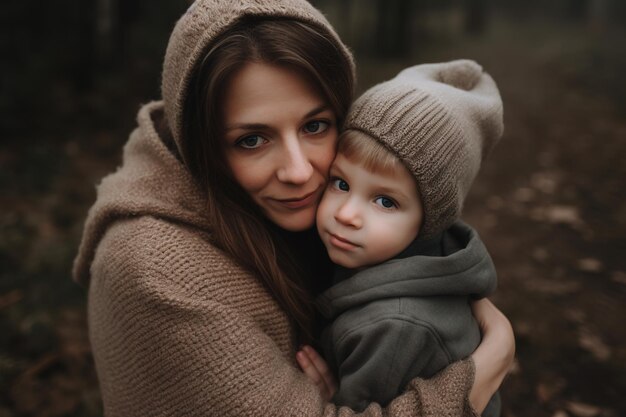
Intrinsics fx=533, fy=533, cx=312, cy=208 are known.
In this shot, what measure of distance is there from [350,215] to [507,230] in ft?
12.8

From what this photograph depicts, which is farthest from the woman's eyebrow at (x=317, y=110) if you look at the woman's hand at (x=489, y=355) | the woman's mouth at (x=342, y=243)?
the woman's hand at (x=489, y=355)

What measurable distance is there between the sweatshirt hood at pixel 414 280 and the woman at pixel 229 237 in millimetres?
189

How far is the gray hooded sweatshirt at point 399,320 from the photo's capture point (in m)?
1.74

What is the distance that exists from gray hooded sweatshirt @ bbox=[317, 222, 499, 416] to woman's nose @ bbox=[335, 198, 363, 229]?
19cm

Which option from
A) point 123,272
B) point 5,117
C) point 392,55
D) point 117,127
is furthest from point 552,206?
point 392,55

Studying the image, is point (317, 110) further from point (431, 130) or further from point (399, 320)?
point (399, 320)

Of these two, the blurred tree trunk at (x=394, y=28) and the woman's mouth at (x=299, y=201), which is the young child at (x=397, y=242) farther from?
the blurred tree trunk at (x=394, y=28)

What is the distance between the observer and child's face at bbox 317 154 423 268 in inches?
73.0

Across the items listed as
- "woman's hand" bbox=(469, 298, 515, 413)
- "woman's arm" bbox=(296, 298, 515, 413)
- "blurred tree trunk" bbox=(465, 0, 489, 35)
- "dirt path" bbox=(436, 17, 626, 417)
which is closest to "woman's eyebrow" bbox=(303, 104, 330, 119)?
"woman's arm" bbox=(296, 298, 515, 413)

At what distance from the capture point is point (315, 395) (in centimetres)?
177

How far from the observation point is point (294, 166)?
1.83 m

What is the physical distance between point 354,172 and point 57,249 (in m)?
3.49

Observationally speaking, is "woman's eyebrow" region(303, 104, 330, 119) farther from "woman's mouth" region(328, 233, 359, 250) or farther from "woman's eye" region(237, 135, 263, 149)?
"woman's mouth" region(328, 233, 359, 250)

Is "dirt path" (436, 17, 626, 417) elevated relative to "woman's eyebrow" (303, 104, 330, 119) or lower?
lower
